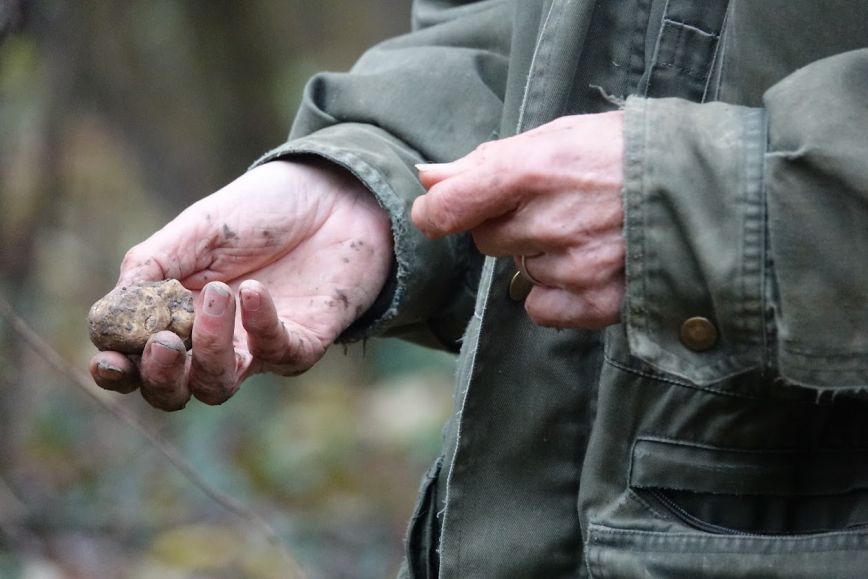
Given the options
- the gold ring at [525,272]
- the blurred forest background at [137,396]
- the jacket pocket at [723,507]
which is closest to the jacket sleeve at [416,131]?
the gold ring at [525,272]

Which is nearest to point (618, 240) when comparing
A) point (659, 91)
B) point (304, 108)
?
point (659, 91)

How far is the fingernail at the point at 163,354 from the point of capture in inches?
47.8

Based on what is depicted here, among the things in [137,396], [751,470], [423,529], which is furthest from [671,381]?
[137,396]

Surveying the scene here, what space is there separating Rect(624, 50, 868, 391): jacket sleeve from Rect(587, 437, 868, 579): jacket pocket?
0.14 metres

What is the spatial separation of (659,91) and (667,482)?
393mm

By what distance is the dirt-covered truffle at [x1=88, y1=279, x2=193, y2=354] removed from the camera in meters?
1.31

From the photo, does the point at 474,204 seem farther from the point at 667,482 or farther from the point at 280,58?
the point at 280,58

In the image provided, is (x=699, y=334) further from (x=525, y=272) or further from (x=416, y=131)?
(x=416, y=131)

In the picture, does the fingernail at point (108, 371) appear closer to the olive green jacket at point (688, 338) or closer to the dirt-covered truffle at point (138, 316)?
the dirt-covered truffle at point (138, 316)

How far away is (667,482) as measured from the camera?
110 centimetres

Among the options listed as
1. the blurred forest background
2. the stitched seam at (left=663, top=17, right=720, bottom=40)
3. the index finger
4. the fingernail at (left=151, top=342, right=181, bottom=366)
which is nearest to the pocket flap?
the index finger

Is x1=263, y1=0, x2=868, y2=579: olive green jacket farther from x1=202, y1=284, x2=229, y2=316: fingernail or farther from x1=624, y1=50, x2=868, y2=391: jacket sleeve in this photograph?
x1=202, y1=284, x2=229, y2=316: fingernail

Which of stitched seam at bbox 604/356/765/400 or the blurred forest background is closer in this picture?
stitched seam at bbox 604/356/765/400

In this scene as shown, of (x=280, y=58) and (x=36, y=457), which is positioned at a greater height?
(x=280, y=58)
